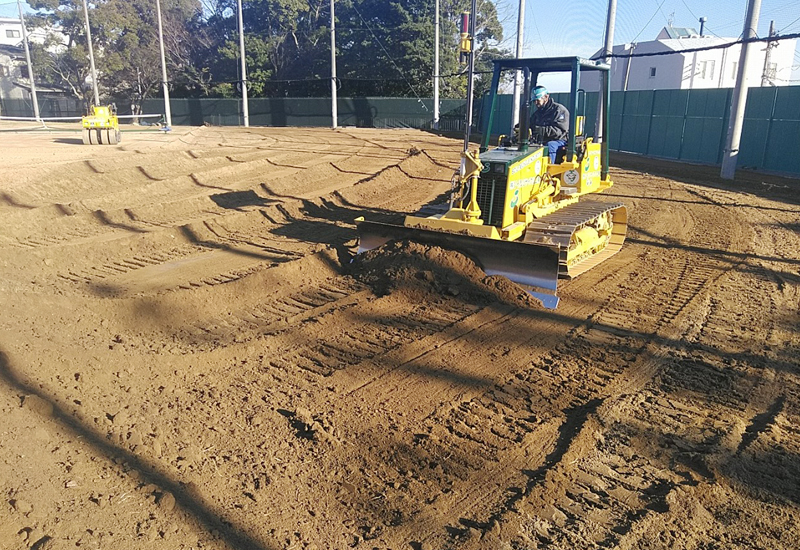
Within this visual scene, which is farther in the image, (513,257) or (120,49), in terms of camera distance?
(120,49)

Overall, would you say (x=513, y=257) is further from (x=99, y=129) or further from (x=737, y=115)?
(x=99, y=129)

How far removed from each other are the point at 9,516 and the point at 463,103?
133 feet

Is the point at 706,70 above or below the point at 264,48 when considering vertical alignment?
below

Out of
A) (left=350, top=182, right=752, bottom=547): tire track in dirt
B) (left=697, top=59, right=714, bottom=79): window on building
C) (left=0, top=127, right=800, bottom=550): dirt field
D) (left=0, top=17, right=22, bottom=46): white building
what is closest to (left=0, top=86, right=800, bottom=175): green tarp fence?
(left=350, top=182, right=752, bottom=547): tire track in dirt

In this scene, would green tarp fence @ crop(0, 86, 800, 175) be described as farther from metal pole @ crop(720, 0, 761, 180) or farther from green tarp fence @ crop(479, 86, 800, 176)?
metal pole @ crop(720, 0, 761, 180)

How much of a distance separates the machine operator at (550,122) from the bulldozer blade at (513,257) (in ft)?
6.39

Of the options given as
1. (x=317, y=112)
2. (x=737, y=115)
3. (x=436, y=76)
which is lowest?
(x=317, y=112)

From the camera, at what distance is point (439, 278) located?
7.54 metres

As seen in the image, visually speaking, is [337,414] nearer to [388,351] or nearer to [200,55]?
[388,351]

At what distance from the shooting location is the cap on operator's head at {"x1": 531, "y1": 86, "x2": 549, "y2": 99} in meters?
8.47

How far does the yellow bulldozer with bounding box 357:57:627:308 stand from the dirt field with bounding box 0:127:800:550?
31 cm

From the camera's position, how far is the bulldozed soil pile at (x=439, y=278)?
288 inches

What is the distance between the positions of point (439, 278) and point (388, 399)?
8.98ft

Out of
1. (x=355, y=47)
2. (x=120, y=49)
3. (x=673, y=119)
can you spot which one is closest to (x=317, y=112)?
(x=355, y=47)
